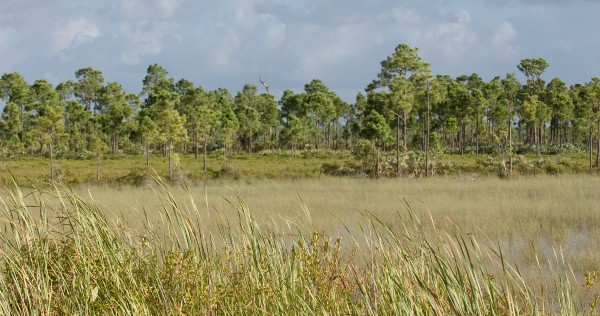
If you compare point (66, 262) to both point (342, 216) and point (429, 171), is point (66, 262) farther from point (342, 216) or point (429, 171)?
point (429, 171)

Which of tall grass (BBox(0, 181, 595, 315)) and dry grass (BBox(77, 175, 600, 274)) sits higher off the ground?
tall grass (BBox(0, 181, 595, 315))

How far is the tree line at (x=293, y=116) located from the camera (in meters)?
53.8

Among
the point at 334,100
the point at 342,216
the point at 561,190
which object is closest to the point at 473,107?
the point at 334,100

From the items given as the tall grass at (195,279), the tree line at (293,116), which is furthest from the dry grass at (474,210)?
the tree line at (293,116)

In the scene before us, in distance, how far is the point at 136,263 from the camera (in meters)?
4.64

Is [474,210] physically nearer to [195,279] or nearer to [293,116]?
[195,279]

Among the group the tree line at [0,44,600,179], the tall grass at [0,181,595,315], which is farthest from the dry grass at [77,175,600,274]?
the tree line at [0,44,600,179]

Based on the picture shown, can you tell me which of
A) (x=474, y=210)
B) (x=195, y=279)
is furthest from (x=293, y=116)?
(x=195, y=279)

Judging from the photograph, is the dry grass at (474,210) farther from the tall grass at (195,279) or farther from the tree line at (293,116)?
the tree line at (293,116)

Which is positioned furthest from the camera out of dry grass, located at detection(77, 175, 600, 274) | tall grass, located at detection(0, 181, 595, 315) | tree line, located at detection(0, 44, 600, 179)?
tree line, located at detection(0, 44, 600, 179)

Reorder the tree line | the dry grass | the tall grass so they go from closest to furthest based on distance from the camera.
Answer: the tall grass
the dry grass
the tree line

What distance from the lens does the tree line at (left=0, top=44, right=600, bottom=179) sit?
176ft

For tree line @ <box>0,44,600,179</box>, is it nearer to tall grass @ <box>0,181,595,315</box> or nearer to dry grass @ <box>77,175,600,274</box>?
dry grass @ <box>77,175,600,274</box>

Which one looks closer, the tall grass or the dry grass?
the tall grass
